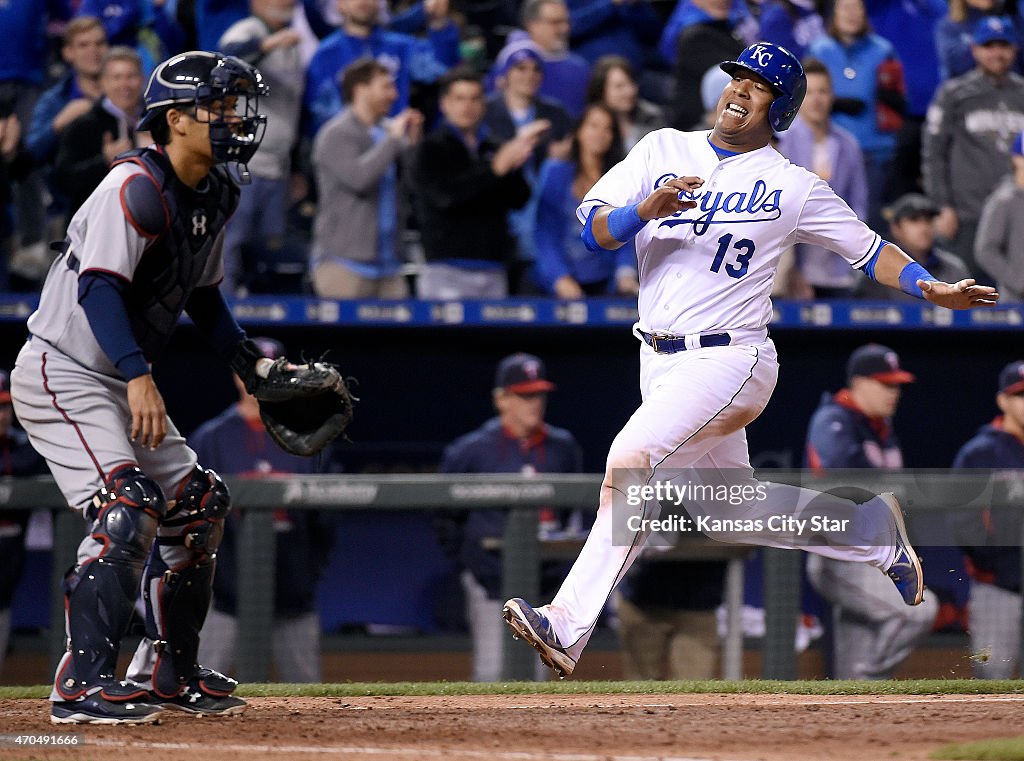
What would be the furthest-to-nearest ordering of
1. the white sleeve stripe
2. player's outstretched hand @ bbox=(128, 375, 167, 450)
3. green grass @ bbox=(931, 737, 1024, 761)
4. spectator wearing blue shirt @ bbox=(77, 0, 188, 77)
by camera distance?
1. spectator wearing blue shirt @ bbox=(77, 0, 188, 77)
2. the white sleeve stripe
3. player's outstretched hand @ bbox=(128, 375, 167, 450)
4. green grass @ bbox=(931, 737, 1024, 761)

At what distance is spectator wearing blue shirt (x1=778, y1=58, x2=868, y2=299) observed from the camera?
7.18m

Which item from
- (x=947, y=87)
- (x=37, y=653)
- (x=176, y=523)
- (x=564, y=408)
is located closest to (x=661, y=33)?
(x=947, y=87)

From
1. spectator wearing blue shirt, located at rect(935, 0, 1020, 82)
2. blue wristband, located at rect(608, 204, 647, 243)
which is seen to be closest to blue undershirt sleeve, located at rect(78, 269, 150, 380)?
blue wristband, located at rect(608, 204, 647, 243)

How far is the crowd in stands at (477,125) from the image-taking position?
22.6 ft

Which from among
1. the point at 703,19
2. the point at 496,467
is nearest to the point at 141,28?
the point at 703,19

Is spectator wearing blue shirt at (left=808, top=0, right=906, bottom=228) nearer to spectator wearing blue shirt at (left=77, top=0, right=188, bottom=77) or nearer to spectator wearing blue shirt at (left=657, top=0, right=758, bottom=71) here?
spectator wearing blue shirt at (left=657, top=0, right=758, bottom=71)

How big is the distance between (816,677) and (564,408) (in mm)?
2414

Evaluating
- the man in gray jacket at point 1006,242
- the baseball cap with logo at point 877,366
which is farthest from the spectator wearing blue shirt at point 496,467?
the man in gray jacket at point 1006,242

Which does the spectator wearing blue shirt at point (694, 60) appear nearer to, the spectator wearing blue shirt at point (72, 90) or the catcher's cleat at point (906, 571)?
the spectator wearing blue shirt at point (72, 90)

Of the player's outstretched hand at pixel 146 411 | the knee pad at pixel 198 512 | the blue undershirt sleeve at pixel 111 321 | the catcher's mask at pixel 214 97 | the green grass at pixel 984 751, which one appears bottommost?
the green grass at pixel 984 751

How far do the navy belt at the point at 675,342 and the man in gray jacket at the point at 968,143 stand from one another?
391 centimetres

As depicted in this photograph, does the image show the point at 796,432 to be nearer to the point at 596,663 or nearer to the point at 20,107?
the point at 596,663

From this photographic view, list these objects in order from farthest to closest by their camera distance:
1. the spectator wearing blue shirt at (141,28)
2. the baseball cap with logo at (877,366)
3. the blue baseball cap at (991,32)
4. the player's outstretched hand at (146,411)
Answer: the blue baseball cap at (991,32) → the spectator wearing blue shirt at (141,28) → the baseball cap with logo at (877,366) → the player's outstretched hand at (146,411)

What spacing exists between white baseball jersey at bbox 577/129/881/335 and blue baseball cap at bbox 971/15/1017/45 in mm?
4024
